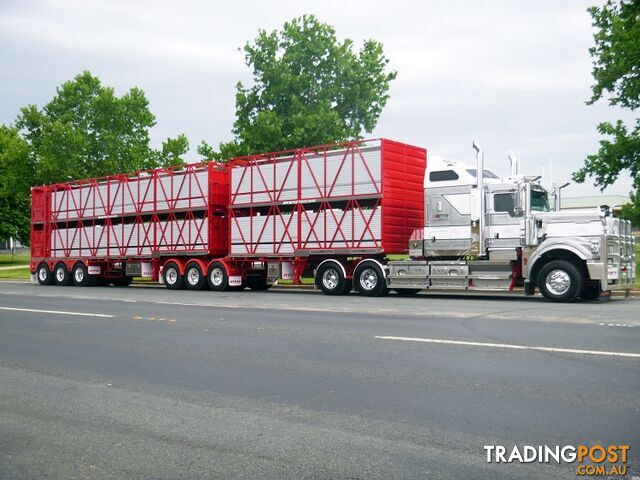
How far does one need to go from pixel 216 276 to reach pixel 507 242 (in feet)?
33.7

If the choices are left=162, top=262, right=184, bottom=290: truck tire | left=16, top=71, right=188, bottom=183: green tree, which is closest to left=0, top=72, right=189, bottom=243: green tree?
left=16, top=71, right=188, bottom=183: green tree

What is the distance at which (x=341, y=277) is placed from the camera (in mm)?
20453

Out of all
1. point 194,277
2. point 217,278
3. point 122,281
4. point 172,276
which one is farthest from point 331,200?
point 122,281

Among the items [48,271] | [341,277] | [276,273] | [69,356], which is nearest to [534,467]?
[69,356]

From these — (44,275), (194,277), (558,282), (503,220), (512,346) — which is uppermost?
(503,220)

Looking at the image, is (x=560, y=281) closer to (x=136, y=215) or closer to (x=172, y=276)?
(x=172, y=276)

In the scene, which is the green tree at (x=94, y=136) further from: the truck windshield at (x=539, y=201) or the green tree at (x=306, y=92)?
the truck windshield at (x=539, y=201)

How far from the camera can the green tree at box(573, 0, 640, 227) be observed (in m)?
29.0

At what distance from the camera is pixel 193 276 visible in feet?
81.0

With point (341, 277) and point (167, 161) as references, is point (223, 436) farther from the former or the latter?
point (167, 161)

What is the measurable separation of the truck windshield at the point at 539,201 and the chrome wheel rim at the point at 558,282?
78.5 inches

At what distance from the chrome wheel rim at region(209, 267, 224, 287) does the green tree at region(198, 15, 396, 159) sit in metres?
11.9

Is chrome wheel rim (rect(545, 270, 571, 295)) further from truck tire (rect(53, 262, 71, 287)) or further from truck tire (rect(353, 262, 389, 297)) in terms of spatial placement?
truck tire (rect(53, 262, 71, 287))

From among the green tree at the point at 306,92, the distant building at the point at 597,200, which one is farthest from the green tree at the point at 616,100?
the distant building at the point at 597,200
